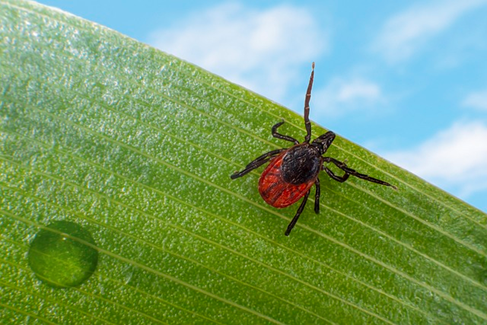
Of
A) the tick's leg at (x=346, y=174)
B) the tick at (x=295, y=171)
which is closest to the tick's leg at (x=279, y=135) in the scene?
the tick at (x=295, y=171)

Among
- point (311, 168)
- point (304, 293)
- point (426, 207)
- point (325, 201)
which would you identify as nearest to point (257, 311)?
point (304, 293)

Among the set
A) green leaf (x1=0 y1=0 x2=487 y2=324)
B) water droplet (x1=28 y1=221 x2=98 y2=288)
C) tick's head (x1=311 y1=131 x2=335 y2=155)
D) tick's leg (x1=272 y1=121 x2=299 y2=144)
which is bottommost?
water droplet (x1=28 y1=221 x2=98 y2=288)

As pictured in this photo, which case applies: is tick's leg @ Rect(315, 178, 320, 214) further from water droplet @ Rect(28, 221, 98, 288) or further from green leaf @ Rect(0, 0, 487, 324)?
water droplet @ Rect(28, 221, 98, 288)

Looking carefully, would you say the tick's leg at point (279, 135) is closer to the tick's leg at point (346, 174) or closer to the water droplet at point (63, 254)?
the tick's leg at point (346, 174)

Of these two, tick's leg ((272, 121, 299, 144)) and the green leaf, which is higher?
tick's leg ((272, 121, 299, 144))

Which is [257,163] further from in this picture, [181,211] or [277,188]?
[181,211]

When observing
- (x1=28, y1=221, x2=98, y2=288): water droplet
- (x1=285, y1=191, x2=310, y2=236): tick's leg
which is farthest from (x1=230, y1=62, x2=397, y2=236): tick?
(x1=28, y1=221, x2=98, y2=288): water droplet

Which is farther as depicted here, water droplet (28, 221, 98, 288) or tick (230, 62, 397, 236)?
tick (230, 62, 397, 236)

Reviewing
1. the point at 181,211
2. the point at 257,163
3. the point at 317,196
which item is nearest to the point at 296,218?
the point at 317,196
